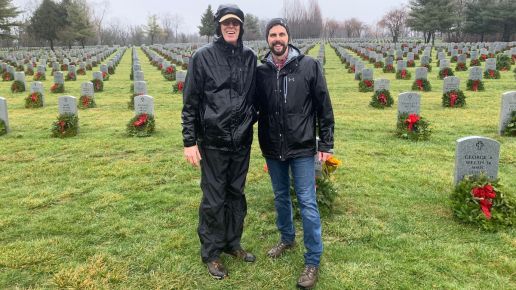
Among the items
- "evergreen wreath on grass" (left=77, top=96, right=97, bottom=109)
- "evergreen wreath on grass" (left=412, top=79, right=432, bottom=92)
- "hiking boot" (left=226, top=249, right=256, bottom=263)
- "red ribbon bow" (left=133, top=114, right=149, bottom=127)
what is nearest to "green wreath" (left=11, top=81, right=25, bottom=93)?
"evergreen wreath on grass" (left=77, top=96, right=97, bottom=109)

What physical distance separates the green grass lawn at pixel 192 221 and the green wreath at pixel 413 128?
19cm

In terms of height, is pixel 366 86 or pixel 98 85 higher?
pixel 366 86

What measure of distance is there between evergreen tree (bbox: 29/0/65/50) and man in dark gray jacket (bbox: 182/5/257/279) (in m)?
68.8

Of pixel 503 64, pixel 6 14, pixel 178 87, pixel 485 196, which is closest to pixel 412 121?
pixel 485 196

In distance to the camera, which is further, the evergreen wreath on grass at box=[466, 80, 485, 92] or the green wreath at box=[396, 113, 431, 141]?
the evergreen wreath on grass at box=[466, 80, 485, 92]

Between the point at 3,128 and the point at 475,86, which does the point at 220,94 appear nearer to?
the point at 3,128

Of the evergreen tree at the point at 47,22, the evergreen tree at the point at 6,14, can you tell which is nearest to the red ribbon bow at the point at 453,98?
the evergreen tree at the point at 6,14

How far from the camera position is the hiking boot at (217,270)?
13.1 ft

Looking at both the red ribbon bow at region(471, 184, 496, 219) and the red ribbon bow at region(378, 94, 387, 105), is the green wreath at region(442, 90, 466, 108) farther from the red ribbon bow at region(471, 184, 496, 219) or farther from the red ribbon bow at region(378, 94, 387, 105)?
the red ribbon bow at region(471, 184, 496, 219)

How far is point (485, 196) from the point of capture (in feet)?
16.0

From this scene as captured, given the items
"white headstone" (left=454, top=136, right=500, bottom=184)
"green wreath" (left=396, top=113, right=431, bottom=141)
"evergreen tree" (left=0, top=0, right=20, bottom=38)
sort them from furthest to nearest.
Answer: "evergreen tree" (left=0, top=0, right=20, bottom=38) < "green wreath" (left=396, top=113, right=431, bottom=141) < "white headstone" (left=454, top=136, right=500, bottom=184)

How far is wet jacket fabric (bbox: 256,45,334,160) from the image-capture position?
370cm

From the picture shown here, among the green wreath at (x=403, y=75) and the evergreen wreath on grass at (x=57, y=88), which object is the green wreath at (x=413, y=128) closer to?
the green wreath at (x=403, y=75)

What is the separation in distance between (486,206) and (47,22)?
231 feet
